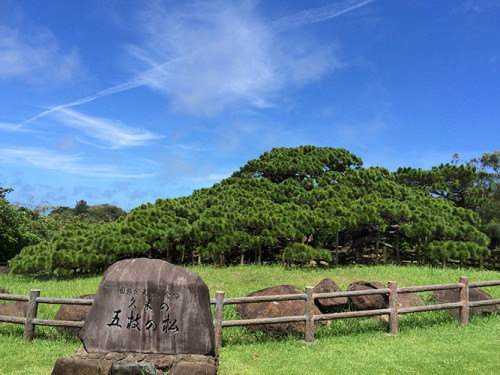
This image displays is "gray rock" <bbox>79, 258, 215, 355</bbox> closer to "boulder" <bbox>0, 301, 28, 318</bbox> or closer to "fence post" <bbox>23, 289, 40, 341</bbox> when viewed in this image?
"fence post" <bbox>23, 289, 40, 341</bbox>

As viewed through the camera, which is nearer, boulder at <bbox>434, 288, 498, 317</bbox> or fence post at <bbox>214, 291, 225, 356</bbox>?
fence post at <bbox>214, 291, 225, 356</bbox>

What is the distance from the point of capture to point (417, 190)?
2116 centimetres

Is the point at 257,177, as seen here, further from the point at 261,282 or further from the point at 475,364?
the point at 475,364

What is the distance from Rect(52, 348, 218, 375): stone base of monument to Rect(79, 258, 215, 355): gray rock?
0.26 feet

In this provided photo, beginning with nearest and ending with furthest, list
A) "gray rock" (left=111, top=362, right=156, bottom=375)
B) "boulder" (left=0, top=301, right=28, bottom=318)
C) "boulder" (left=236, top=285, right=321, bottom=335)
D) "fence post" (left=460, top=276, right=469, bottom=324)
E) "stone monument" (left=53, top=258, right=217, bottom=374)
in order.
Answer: "gray rock" (left=111, top=362, right=156, bottom=375), "stone monument" (left=53, top=258, right=217, bottom=374), "boulder" (left=236, top=285, right=321, bottom=335), "boulder" (left=0, top=301, right=28, bottom=318), "fence post" (left=460, top=276, right=469, bottom=324)

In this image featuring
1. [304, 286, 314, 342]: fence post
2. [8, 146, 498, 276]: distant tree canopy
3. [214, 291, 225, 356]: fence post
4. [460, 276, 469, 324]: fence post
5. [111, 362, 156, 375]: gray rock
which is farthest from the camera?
[8, 146, 498, 276]: distant tree canopy

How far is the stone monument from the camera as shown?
514cm

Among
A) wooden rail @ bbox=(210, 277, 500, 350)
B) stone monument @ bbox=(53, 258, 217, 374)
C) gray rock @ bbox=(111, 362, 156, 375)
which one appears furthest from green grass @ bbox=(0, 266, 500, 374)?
gray rock @ bbox=(111, 362, 156, 375)

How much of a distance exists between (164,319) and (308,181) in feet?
52.9

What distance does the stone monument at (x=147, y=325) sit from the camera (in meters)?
5.14

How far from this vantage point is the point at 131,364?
16.5 feet

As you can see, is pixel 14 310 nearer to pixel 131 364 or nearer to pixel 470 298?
pixel 131 364

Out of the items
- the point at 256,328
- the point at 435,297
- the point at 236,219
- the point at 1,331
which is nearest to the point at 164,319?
the point at 256,328

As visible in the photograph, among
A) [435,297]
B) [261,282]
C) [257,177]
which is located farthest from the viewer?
[257,177]
